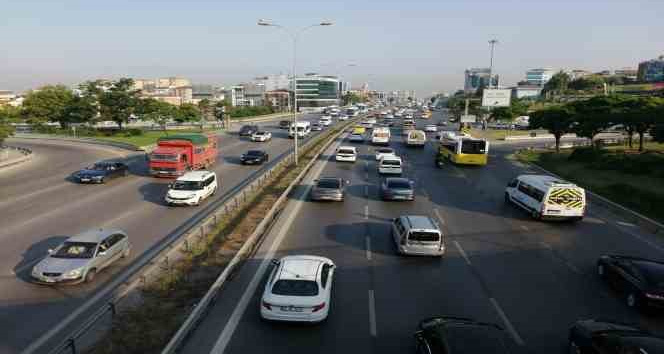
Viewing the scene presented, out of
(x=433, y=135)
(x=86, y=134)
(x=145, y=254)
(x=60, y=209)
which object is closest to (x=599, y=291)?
(x=145, y=254)

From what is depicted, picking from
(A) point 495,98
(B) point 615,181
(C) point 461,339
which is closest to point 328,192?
(C) point 461,339

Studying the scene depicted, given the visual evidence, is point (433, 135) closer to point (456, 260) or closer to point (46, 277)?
point (456, 260)

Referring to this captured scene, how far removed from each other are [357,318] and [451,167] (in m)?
29.2

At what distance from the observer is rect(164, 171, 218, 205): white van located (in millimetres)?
22438

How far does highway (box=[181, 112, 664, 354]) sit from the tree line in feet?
69.8

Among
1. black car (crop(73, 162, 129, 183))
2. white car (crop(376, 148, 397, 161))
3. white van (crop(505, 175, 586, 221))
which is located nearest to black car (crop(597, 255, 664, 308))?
white van (crop(505, 175, 586, 221))

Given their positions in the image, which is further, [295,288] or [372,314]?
[372,314]

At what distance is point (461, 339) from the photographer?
8547mm

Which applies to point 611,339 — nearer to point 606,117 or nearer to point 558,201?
point 558,201

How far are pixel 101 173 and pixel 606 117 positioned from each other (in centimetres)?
4529

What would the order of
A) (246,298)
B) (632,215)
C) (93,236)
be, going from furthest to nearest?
(632,215), (93,236), (246,298)

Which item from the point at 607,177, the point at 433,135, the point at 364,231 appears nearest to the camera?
the point at 364,231

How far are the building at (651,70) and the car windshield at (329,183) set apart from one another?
679 ft

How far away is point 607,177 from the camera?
33969 millimetres
